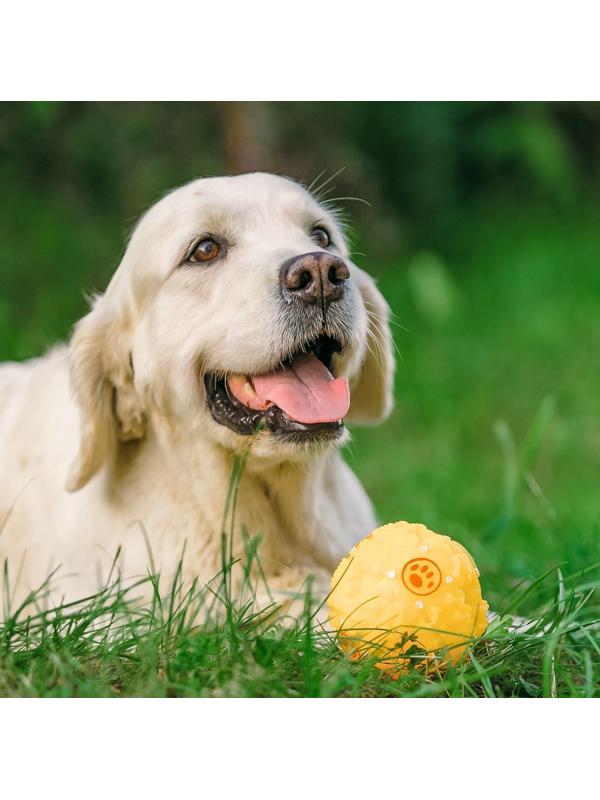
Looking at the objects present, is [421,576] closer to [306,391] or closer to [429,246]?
[306,391]

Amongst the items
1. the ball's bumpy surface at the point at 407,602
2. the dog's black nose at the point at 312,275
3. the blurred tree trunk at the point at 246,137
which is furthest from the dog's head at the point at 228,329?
the blurred tree trunk at the point at 246,137

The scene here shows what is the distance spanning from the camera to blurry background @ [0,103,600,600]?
6938mm

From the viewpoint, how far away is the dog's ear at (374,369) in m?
3.74

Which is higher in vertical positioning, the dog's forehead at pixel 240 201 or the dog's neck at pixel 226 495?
the dog's forehead at pixel 240 201

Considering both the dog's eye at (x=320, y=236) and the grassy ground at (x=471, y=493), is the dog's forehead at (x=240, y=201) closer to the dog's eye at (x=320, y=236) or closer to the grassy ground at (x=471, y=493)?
the dog's eye at (x=320, y=236)

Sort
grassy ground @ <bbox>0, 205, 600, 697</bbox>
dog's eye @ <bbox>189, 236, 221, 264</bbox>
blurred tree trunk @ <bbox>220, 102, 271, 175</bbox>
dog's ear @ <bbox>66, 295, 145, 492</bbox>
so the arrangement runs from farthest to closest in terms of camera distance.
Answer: blurred tree trunk @ <bbox>220, 102, 271, 175</bbox>
dog's ear @ <bbox>66, 295, 145, 492</bbox>
dog's eye @ <bbox>189, 236, 221, 264</bbox>
grassy ground @ <bbox>0, 205, 600, 697</bbox>

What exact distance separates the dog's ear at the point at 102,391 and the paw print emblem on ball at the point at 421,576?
3.73 feet

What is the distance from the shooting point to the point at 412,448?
736 centimetres

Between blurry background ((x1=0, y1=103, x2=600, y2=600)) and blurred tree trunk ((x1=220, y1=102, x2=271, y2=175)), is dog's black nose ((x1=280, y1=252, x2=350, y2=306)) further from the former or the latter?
blurred tree trunk ((x1=220, y1=102, x2=271, y2=175))

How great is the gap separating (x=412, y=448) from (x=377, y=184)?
388cm

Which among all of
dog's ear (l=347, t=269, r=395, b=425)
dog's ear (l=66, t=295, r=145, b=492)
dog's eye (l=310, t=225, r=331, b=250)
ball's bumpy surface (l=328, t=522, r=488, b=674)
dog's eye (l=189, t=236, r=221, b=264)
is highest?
dog's eye (l=310, t=225, r=331, b=250)

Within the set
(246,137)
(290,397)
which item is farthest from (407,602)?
(246,137)

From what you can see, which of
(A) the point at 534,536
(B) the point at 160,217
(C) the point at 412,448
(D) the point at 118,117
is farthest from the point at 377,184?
(B) the point at 160,217

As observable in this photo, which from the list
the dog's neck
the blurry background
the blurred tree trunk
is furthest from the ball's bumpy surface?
the blurred tree trunk
